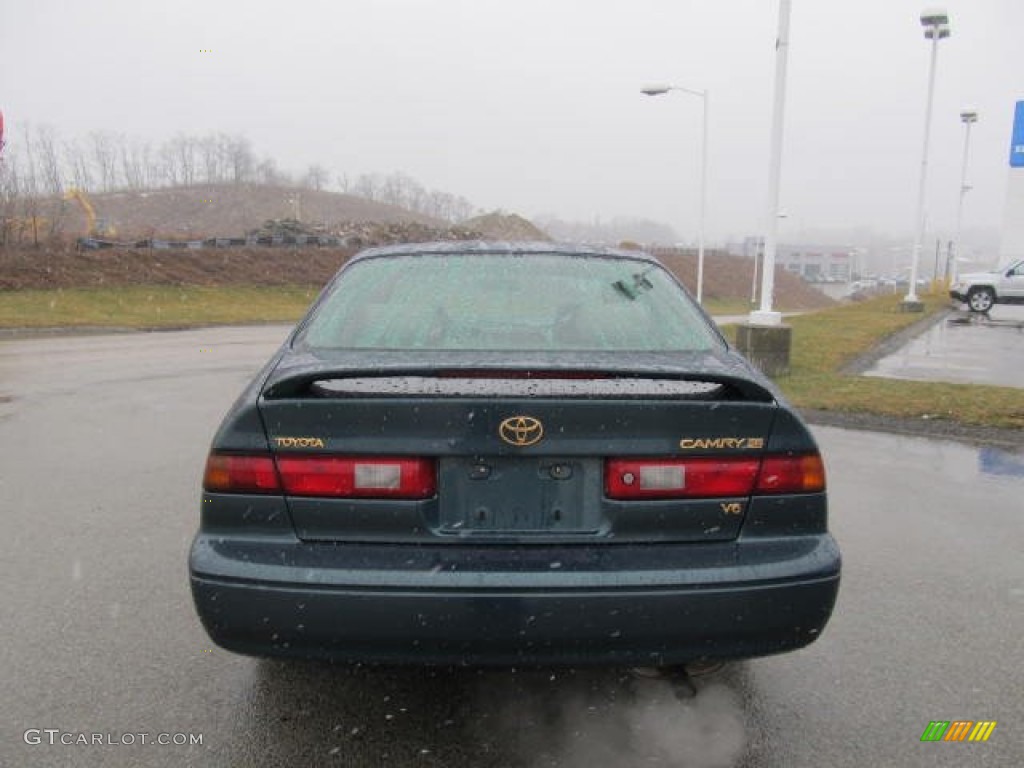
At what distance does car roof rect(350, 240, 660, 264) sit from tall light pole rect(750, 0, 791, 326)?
6743 mm

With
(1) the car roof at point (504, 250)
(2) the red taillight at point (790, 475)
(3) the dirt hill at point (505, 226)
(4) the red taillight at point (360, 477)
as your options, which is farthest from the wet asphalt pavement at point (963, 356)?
(3) the dirt hill at point (505, 226)

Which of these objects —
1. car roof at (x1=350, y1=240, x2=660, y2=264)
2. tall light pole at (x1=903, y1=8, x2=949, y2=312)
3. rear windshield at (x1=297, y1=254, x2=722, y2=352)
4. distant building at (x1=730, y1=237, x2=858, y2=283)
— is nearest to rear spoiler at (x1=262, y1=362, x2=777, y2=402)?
rear windshield at (x1=297, y1=254, x2=722, y2=352)

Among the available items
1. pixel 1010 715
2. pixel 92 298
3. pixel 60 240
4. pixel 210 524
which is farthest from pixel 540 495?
pixel 60 240

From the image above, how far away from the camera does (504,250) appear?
143 inches

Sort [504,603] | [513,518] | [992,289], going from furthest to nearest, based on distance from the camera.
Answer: [992,289] → [513,518] → [504,603]

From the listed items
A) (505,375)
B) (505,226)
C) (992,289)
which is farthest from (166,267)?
(505,226)

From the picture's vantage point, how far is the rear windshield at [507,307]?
2.97m

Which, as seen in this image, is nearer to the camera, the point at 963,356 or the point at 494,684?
the point at 494,684

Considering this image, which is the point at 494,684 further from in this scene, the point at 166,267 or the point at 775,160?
the point at 166,267

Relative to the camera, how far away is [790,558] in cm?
238

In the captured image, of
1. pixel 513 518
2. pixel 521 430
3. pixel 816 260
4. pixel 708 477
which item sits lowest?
pixel 816 260

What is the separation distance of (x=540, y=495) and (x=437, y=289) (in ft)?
4.19

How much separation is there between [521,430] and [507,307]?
Answer: 41.4 inches

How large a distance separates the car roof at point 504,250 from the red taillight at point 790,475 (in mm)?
1585
